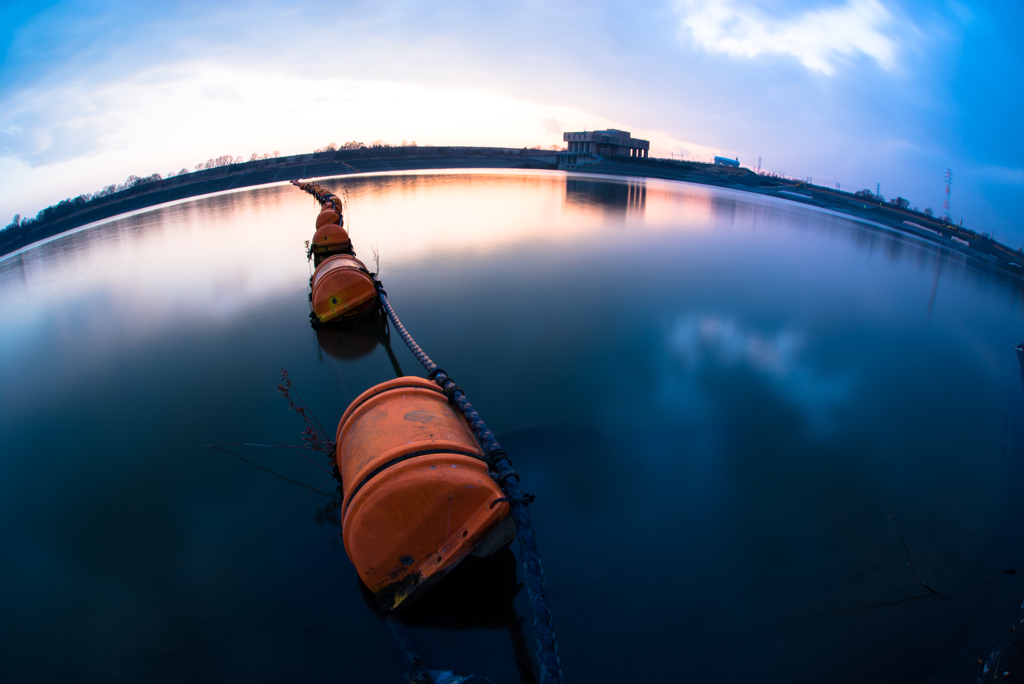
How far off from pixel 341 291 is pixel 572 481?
6.19m

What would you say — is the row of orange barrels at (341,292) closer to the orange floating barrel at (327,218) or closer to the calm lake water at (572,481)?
the calm lake water at (572,481)

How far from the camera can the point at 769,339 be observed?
950 cm

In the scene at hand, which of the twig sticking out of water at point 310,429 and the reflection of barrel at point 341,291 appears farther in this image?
the reflection of barrel at point 341,291

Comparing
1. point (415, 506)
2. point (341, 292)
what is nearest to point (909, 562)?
point (415, 506)

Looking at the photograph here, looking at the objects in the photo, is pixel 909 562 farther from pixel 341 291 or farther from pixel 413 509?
pixel 341 291

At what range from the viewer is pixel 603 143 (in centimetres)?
7638

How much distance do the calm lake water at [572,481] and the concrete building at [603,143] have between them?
6970 centimetres

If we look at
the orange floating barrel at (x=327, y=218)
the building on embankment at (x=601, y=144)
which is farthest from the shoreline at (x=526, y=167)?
the orange floating barrel at (x=327, y=218)

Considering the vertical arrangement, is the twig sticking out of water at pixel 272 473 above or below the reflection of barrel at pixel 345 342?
below

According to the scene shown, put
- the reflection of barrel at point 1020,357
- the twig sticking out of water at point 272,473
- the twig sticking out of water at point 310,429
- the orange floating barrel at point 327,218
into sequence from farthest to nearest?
the orange floating barrel at point 327,218 < the reflection of barrel at point 1020,357 < the twig sticking out of water at point 272,473 < the twig sticking out of water at point 310,429

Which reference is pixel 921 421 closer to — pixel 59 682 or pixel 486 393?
pixel 486 393

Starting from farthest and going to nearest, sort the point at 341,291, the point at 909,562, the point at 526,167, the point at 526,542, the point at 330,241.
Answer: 1. the point at 526,167
2. the point at 330,241
3. the point at 341,291
4. the point at 909,562
5. the point at 526,542

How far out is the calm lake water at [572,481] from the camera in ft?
11.3

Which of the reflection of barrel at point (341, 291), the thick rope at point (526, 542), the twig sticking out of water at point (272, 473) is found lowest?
the twig sticking out of water at point (272, 473)
